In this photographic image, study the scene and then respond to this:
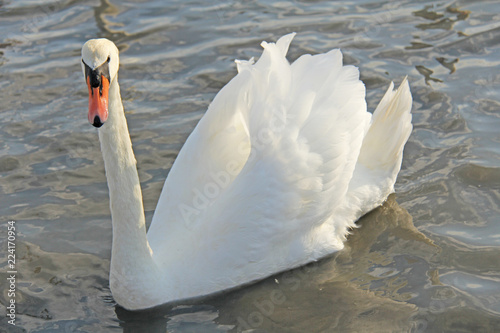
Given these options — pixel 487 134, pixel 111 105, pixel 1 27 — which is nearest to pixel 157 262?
pixel 111 105

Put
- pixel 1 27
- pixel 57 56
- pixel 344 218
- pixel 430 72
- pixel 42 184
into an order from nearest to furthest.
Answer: pixel 344 218, pixel 42 184, pixel 430 72, pixel 57 56, pixel 1 27

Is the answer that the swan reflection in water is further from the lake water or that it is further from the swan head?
the swan head

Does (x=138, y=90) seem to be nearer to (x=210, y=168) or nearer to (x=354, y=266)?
(x=210, y=168)

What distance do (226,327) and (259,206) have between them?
34.6 inches

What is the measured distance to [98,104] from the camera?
4.31 meters

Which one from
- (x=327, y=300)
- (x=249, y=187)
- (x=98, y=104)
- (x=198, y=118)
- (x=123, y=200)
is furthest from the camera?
(x=198, y=118)

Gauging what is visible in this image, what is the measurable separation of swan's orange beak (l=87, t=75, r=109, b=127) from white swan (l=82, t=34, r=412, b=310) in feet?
1.35

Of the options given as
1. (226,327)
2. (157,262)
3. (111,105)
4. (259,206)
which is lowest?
(226,327)

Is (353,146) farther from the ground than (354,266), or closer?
farther from the ground

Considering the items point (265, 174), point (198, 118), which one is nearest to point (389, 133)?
point (265, 174)

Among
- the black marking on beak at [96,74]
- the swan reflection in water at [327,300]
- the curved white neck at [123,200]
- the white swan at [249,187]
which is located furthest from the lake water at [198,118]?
the black marking on beak at [96,74]

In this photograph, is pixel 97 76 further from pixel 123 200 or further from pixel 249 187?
pixel 249 187

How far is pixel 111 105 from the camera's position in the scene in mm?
4590

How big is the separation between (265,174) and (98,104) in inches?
57.2
